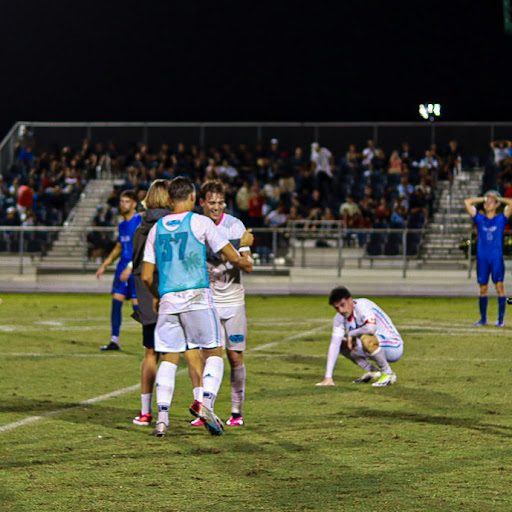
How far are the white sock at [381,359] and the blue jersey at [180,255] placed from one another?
329 centimetres

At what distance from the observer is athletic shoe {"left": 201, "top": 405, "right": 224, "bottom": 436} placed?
296 inches

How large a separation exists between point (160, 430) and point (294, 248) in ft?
64.9

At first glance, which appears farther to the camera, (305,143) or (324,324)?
(305,143)

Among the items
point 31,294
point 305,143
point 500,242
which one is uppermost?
point 305,143

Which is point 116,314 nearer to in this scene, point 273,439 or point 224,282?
point 224,282

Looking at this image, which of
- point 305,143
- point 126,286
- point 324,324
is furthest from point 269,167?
point 126,286

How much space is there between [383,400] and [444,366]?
106 inches

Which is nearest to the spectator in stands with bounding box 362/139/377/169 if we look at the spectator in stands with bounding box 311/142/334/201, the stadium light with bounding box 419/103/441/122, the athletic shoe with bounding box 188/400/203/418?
the spectator in stands with bounding box 311/142/334/201

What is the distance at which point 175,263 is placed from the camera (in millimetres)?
7574

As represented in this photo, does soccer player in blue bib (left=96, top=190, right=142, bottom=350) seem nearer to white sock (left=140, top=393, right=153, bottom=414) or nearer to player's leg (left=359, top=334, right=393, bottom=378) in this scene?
player's leg (left=359, top=334, right=393, bottom=378)

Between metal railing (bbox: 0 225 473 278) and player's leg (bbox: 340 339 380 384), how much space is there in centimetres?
1589

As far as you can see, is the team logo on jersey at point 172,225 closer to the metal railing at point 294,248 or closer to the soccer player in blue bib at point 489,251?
the soccer player in blue bib at point 489,251

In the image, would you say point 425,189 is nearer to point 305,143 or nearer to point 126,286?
point 305,143

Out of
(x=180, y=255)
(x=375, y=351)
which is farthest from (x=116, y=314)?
(x=180, y=255)
